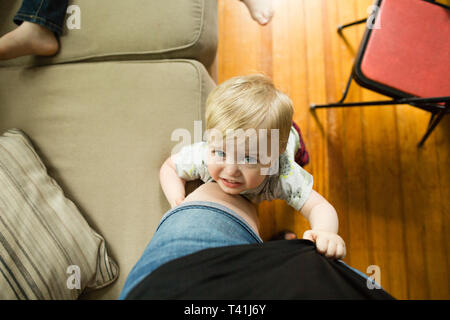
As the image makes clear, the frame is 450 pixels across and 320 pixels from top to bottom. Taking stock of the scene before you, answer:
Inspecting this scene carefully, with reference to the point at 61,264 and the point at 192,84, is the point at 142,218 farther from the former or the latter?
the point at 192,84

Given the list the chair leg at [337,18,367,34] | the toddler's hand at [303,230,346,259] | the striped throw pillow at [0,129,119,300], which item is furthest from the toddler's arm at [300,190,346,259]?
the chair leg at [337,18,367,34]

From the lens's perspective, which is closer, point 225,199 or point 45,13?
point 225,199

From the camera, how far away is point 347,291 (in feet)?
1.38

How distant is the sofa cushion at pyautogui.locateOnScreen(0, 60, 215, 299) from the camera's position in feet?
2.52

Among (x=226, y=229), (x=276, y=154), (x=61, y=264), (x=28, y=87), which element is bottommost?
(x=61, y=264)

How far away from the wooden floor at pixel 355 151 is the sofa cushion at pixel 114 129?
57 centimetres

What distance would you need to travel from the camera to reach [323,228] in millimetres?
647

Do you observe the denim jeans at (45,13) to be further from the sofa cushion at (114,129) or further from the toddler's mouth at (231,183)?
the toddler's mouth at (231,183)

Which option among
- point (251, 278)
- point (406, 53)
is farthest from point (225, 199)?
point (406, 53)

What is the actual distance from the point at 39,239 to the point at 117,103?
0.44m

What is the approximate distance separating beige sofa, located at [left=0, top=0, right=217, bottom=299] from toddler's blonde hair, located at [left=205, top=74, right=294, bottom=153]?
21 cm

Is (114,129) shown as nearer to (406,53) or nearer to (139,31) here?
(139,31)
